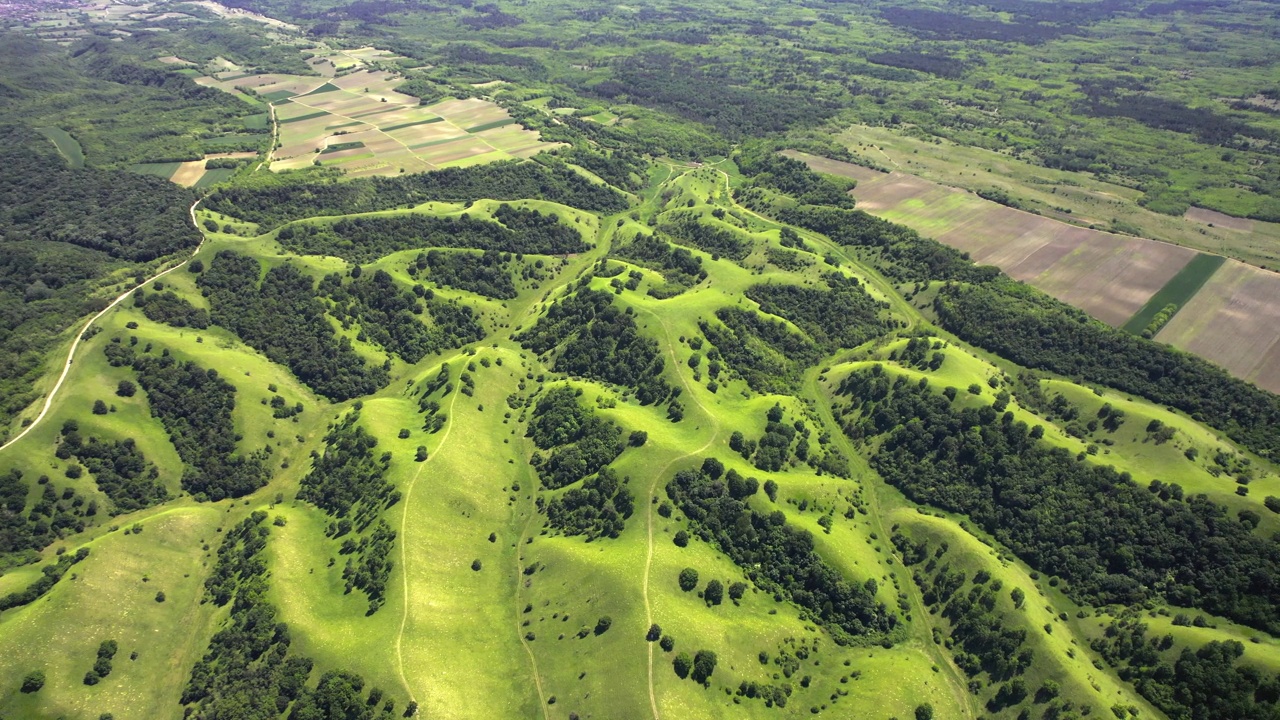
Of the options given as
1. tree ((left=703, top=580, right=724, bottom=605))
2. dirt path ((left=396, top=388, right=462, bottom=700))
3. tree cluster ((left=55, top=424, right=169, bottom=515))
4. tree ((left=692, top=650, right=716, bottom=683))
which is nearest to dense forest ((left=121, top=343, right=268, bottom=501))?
tree cluster ((left=55, top=424, right=169, bottom=515))

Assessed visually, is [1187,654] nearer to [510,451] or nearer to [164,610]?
[510,451]

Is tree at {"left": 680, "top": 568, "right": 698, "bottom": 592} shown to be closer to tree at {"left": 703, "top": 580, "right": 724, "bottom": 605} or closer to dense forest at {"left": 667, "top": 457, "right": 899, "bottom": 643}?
tree at {"left": 703, "top": 580, "right": 724, "bottom": 605}

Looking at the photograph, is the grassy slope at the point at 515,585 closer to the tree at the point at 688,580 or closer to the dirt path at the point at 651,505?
the dirt path at the point at 651,505

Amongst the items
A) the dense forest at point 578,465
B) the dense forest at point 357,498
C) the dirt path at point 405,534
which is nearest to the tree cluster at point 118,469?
the dense forest at point 357,498

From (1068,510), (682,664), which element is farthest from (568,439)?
(1068,510)

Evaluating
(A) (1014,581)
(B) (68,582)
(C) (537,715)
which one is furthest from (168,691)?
(A) (1014,581)

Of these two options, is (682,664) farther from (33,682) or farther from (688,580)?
(33,682)
